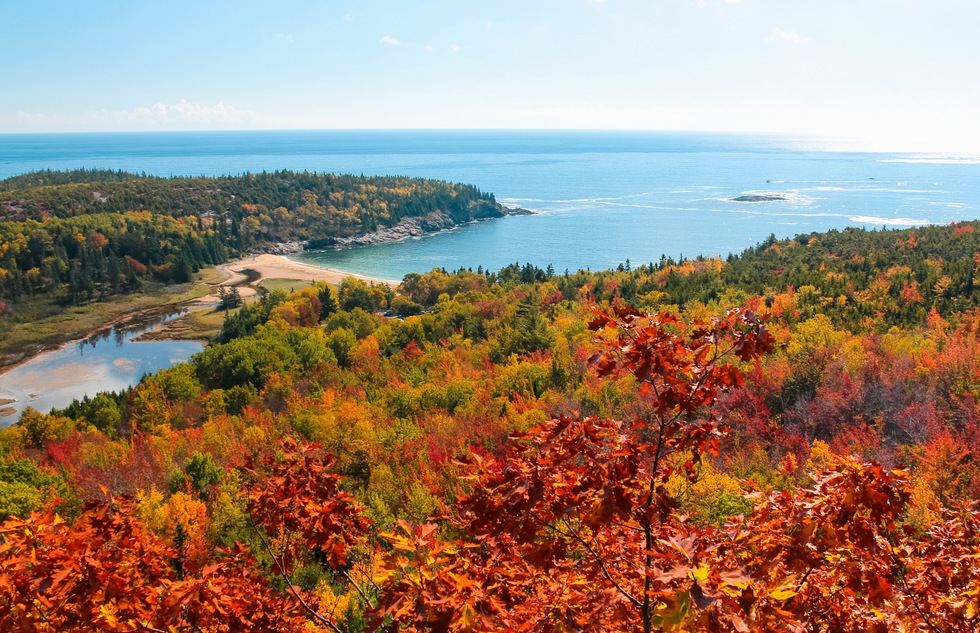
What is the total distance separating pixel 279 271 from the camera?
9969cm

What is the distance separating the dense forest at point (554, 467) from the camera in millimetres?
4043

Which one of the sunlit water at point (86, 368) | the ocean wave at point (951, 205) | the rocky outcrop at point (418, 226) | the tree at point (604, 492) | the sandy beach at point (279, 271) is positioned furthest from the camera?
the rocky outcrop at point (418, 226)

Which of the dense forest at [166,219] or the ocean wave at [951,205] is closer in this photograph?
the dense forest at [166,219]

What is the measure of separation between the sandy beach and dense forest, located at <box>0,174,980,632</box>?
25797mm

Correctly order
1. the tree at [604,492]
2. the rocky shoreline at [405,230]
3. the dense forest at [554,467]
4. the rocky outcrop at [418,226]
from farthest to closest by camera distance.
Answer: the rocky outcrop at [418,226] < the rocky shoreline at [405,230] < the dense forest at [554,467] < the tree at [604,492]

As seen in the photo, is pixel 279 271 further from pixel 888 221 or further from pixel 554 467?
pixel 888 221

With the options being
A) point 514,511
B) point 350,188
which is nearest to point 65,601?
point 514,511

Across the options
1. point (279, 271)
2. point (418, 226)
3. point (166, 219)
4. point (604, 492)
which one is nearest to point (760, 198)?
point (418, 226)

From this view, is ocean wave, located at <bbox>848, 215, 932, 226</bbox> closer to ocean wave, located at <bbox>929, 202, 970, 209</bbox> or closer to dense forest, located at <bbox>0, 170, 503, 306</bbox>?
ocean wave, located at <bbox>929, 202, 970, 209</bbox>

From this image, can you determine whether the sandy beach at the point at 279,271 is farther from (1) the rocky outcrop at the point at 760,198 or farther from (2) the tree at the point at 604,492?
(1) the rocky outcrop at the point at 760,198

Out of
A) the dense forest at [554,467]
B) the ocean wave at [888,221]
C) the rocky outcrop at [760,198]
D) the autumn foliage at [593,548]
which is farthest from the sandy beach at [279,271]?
the rocky outcrop at [760,198]

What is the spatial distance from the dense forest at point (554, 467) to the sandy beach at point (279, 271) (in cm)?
2580

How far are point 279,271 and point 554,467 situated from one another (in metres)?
102

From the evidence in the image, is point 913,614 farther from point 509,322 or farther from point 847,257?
point 847,257
